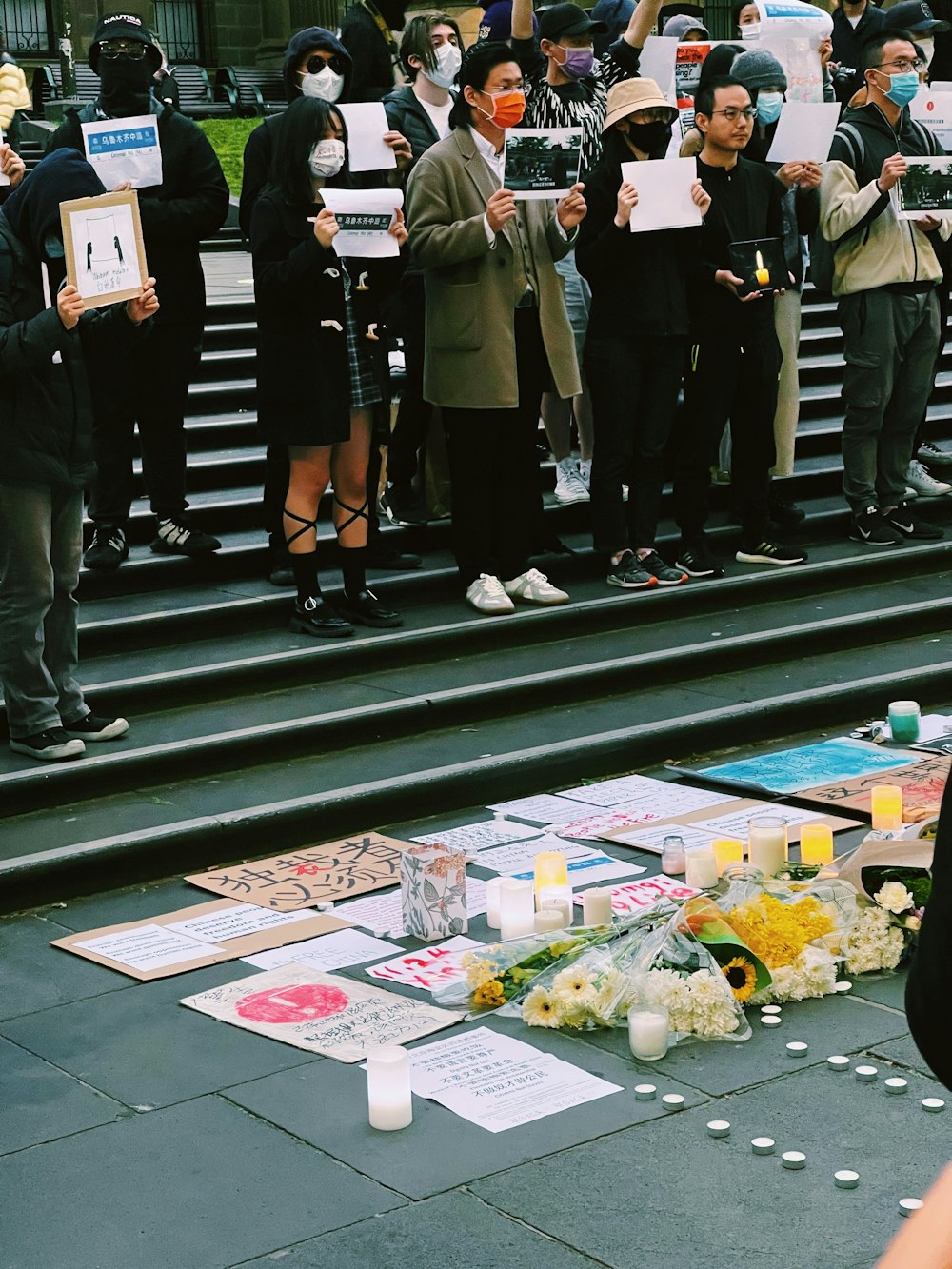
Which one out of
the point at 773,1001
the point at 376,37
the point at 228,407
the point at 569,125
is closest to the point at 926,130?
the point at 569,125

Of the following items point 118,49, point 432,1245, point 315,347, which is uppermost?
point 118,49

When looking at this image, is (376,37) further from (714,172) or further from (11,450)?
(11,450)

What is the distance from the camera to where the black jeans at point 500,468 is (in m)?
6.99

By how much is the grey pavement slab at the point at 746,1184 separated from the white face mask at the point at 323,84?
4.67 m

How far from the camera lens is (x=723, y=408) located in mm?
7652

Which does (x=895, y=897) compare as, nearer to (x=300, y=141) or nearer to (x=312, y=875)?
(x=312, y=875)

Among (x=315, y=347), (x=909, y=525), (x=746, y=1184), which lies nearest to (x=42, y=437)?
(x=315, y=347)

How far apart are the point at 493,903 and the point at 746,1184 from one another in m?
1.38

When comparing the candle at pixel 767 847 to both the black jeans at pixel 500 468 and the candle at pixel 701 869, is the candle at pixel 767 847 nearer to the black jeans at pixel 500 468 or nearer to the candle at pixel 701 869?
the candle at pixel 701 869

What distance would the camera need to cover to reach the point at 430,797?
5.71 m

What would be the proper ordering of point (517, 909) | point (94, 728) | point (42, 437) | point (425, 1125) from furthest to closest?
1. point (94, 728)
2. point (42, 437)
3. point (517, 909)
4. point (425, 1125)

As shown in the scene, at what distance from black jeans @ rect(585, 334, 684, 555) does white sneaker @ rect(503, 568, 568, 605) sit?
1.42ft

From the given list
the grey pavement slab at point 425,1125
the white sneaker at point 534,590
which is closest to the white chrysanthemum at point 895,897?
the grey pavement slab at point 425,1125

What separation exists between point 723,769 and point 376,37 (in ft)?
13.7
